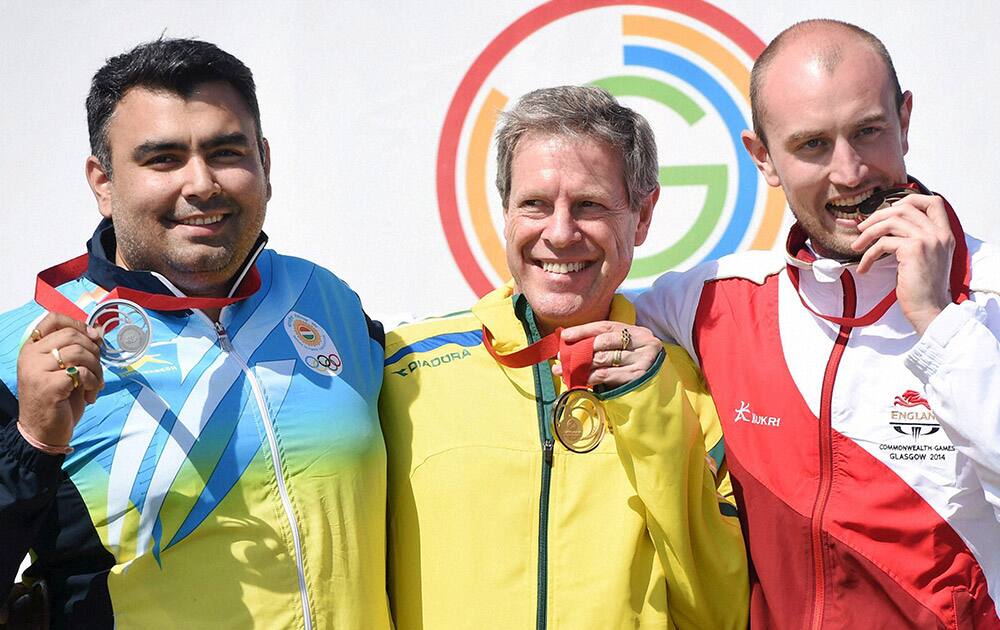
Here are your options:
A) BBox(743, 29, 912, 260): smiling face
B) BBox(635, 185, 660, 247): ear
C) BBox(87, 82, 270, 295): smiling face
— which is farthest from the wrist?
BBox(743, 29, 912, 260): smiling face

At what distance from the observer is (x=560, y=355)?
1.72m

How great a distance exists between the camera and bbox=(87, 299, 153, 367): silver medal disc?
160 cm

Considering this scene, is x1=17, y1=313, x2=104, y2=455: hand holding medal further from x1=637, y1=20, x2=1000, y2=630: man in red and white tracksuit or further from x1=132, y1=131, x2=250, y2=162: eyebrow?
x1=637, y1=20, x2=1000, y2=630: man in red and white tracksuit

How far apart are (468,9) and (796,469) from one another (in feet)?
5.62

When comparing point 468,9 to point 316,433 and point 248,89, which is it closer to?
point 248,89

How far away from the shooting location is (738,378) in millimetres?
1925

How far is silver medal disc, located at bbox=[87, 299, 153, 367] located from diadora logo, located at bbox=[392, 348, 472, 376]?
49 centimetres

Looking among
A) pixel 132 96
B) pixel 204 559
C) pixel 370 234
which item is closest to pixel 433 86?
pixel 370 234

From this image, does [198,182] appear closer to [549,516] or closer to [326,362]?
[326,362]

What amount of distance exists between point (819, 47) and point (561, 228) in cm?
58

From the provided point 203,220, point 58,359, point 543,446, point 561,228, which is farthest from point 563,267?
point 58,359

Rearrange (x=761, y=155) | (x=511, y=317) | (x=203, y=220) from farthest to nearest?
1. (x=761, y=155)
2. (x=511, y=317)
3. (x=203, y=220)

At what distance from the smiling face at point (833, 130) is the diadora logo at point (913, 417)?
279mm

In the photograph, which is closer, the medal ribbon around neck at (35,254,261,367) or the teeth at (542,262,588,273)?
the medal ribbon around neck at (35,254,261,367)
